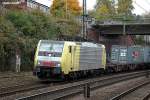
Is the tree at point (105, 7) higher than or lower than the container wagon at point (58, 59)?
higher

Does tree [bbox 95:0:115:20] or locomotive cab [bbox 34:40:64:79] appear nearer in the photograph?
locomotive cab [bbox 34:40:64:79]

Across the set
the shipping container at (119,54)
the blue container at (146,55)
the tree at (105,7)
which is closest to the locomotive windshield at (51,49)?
the shipping container at (119,54)

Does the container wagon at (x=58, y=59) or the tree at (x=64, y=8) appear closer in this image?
the container wagon at (x=58, y=59)

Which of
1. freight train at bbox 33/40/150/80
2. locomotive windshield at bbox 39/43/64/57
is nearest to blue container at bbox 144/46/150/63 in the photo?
freight train at bbox 33/40/150/80

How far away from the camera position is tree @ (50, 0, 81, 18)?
83.8 meters

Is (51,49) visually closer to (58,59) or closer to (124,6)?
(58,59)

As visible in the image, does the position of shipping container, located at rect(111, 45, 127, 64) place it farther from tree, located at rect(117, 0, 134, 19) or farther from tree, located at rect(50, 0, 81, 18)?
tree, located at rect(117, 0, 134, 19)

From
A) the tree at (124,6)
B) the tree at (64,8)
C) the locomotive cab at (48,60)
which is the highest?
the tree at (124,6)

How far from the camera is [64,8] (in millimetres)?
95062

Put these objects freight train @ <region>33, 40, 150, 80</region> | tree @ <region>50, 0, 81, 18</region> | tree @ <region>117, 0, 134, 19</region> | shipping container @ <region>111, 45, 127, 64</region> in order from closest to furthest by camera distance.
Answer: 1. freight train @ <region>33, 40, 150, 80</region>
2. shipping container @ <region>111, 45, 127, 64</region>
3. tree @ <region>50, 0, 81, 18</region>
4. tree @ <region>117, 0, 134, 19</region>

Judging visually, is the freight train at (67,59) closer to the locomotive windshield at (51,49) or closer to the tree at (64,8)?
the locomotive windshield at (51,49)

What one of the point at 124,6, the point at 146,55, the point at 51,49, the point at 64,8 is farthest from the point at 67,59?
the point at 124,6

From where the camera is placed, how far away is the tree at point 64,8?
83.8 m

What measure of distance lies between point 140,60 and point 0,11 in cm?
2035
